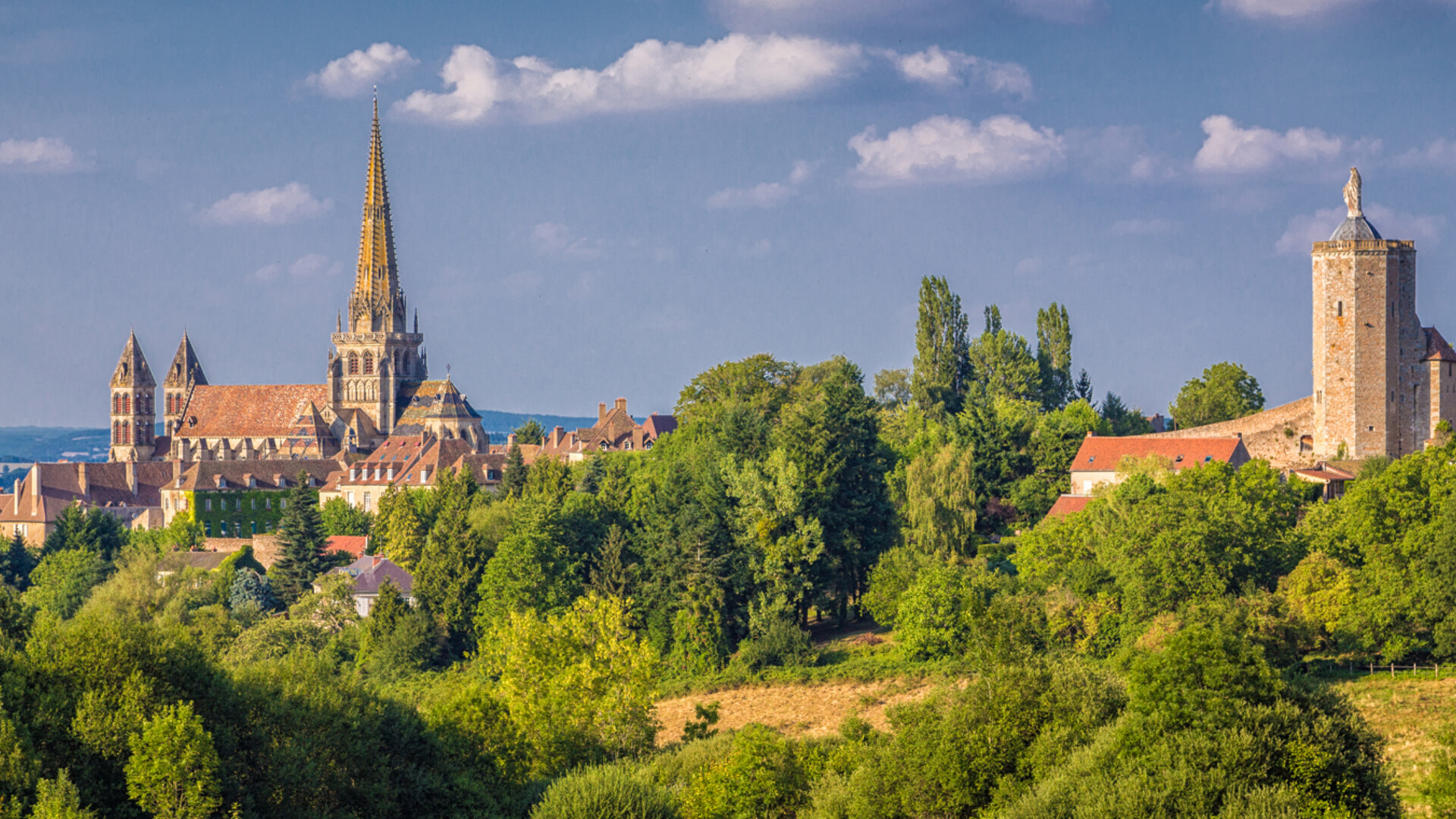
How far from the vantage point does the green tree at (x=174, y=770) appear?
27.6 meters

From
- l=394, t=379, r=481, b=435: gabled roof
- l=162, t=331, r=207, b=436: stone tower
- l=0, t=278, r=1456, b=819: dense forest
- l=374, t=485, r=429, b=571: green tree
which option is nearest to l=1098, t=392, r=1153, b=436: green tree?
l=0, t=278, r=1456, b=819: dense forest

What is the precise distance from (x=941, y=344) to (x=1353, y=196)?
23457mm

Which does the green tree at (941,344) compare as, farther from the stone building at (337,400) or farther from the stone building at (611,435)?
the stone building at (337,400)

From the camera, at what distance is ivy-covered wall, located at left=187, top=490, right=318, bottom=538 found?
97.8 m

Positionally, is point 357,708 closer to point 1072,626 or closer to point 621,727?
point 621,727

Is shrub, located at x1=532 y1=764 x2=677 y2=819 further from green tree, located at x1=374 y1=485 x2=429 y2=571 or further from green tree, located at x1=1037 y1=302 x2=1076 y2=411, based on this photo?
green tree, located at x1=1037 y1=302 x2=1076 y2=411

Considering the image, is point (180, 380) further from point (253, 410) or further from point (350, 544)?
point (350, 544)

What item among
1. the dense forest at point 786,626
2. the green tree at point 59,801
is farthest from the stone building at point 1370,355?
the green tree at point 59,801

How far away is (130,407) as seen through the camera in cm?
15100

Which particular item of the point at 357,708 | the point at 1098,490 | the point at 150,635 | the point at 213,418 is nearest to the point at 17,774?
the point at 150,635

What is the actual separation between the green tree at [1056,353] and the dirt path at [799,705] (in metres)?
37.1

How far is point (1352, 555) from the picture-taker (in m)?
49.8

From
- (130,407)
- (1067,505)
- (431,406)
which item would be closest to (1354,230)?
(1067,505)

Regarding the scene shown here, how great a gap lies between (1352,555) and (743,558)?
18.3 metres
